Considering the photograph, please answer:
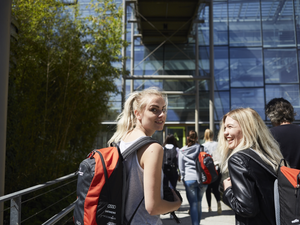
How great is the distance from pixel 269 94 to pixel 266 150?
14344 millimetres

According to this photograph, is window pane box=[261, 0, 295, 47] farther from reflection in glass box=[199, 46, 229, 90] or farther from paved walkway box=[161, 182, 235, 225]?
paved walkway box=[161, 182, 235, 225]

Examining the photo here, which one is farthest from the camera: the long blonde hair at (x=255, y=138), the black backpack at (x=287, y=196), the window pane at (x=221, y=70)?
the window pane at (x=221, y=70)

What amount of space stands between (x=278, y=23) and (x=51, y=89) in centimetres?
1365

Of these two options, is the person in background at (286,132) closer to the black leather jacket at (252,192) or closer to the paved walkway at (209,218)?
the black leather jacket at (252,192)

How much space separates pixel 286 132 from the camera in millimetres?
2348

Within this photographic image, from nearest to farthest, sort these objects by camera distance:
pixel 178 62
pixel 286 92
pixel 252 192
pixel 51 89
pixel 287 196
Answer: pixel 287 196, pixel 252 192, pixel 51 89, pixel 286 92, pixel 178 62

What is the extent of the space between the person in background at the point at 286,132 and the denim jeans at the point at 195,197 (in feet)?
6.80

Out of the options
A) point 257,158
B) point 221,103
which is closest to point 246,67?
point 221,103

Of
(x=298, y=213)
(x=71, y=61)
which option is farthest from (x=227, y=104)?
(x=298, y=213)

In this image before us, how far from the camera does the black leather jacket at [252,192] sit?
4.81 ft

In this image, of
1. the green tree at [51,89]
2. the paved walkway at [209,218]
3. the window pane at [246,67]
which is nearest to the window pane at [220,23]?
the window pane at [246,67]

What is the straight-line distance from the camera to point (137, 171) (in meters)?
1.31

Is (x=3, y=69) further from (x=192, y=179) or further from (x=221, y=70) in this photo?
(x=221, y=70)

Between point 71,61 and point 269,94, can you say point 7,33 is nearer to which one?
point 71,61
